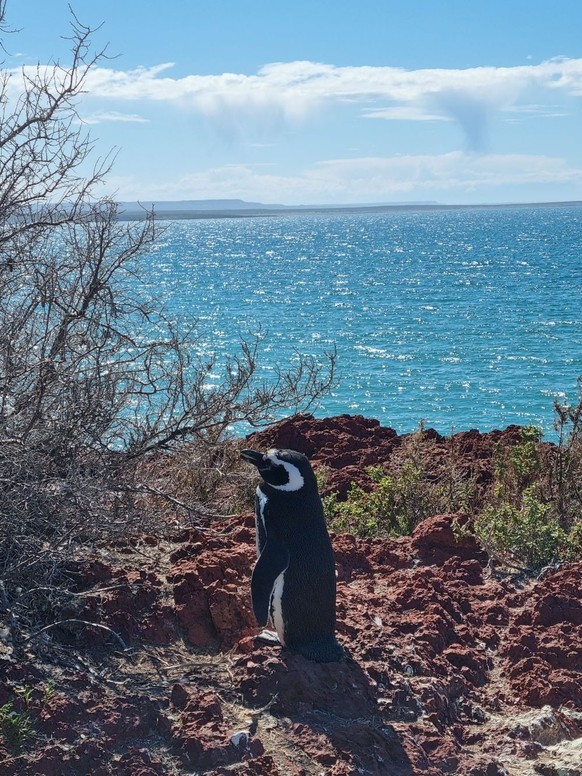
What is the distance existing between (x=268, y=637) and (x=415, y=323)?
35.1 meters

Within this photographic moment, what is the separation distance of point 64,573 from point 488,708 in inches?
101

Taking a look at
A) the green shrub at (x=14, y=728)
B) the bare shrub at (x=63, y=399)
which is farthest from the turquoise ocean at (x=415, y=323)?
the green shrub at (x=14, y=728)

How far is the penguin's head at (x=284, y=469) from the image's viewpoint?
5.34 meters

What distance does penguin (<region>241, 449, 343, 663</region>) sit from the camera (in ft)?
17.2

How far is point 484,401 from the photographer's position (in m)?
23.7

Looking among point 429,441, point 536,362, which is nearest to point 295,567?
point 429,441

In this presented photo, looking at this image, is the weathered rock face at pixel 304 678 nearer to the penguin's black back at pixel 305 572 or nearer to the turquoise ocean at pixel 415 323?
the penguin's black back at pixel 305 572

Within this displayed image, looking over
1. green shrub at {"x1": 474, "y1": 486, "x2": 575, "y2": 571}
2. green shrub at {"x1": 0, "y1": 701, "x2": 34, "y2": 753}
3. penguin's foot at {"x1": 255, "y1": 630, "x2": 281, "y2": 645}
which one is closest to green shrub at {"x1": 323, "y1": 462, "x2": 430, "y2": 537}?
green shrub at {"x1": 474, "y1": 486, "x2": 575, "y2": 571}

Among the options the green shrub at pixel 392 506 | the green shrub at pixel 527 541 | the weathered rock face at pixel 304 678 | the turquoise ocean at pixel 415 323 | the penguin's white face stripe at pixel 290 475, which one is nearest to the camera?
the weathered rock face at pixel 304 678

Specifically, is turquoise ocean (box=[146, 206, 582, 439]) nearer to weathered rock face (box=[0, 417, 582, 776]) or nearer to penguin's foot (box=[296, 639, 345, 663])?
weathered rock face (box=[0, 417, 582, 776])

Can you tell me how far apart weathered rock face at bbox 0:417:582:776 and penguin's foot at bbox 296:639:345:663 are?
6 cm

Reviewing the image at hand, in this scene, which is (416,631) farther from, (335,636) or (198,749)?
(198,749)

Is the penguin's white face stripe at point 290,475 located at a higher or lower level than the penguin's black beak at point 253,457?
lower

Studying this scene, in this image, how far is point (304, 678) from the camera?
502 cm
